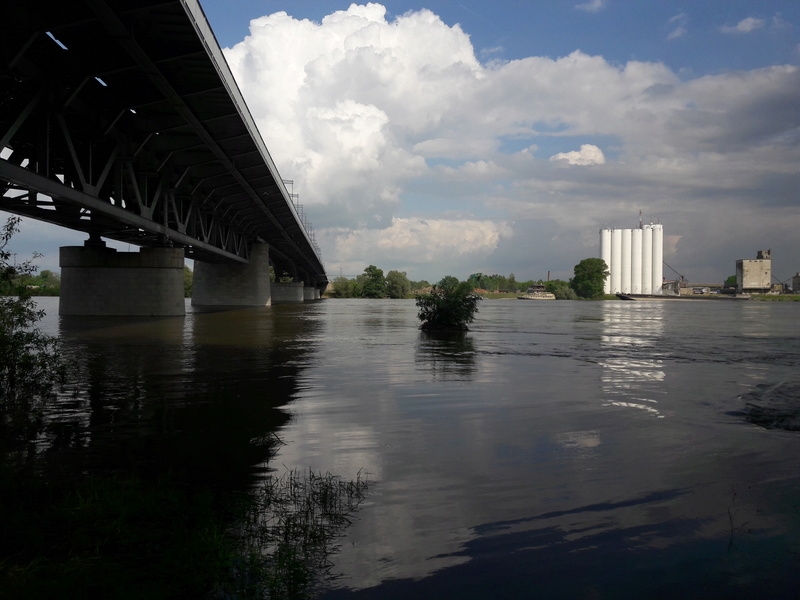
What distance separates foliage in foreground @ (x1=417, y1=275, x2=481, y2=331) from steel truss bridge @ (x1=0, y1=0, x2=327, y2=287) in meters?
13.4

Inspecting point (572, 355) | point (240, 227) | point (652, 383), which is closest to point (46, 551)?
point (652, 383)

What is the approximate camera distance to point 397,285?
598 feet

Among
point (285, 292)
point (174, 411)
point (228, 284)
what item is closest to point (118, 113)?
point (174, 411)

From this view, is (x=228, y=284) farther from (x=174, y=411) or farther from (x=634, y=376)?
(x=174, y=411)

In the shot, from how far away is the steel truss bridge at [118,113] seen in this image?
59.0 ft

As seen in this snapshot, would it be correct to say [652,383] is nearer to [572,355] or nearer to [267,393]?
[572,355]

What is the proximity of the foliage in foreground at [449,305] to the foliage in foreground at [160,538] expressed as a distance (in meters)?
26.5

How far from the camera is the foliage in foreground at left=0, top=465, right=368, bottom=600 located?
384 cm

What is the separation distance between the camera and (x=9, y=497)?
17.0 feet

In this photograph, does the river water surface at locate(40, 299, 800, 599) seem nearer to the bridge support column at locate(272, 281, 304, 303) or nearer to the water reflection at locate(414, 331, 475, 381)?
the water reflection at locate(414, 331, 475, 381)

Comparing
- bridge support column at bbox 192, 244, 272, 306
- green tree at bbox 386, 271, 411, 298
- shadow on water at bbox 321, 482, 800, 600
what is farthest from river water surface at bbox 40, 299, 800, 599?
green tree at bbox 386, 271, 411, 298

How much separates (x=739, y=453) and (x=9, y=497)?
801cm

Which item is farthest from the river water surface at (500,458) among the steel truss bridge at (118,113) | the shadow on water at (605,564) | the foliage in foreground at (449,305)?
the foliage in foreground at (449,305)

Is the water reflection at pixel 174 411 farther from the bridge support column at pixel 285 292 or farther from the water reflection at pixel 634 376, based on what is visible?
the bridge support column at pixel 285 292
